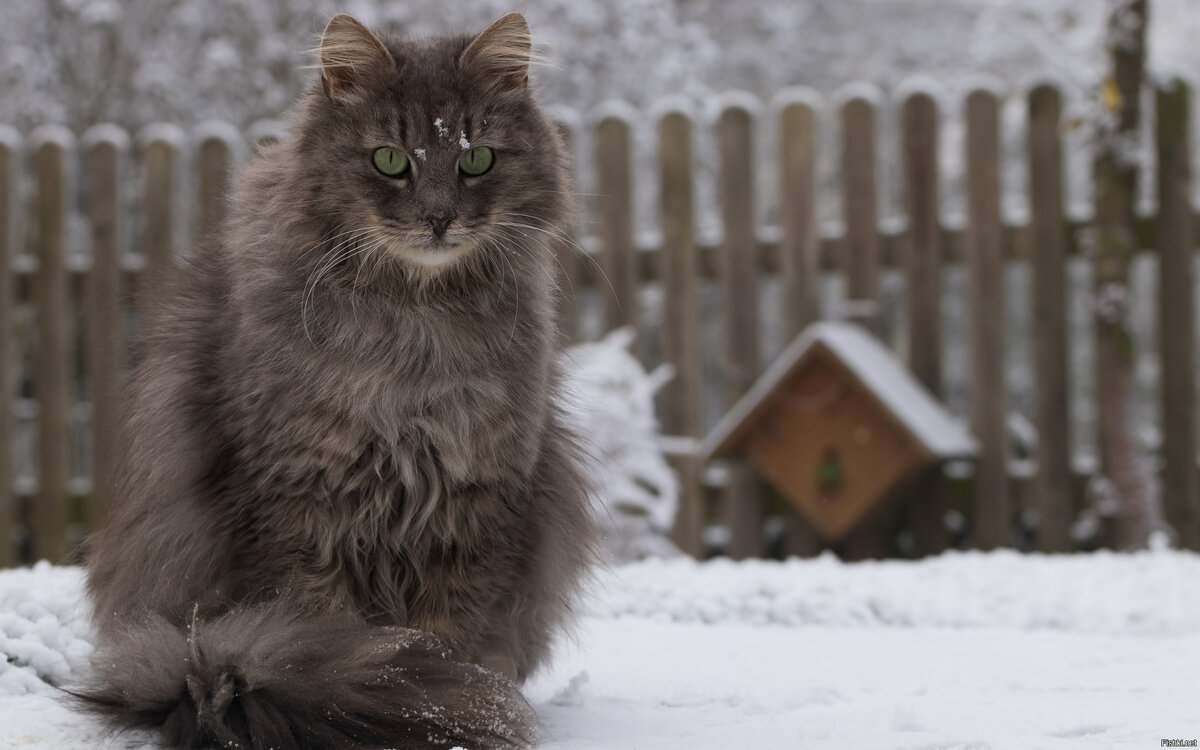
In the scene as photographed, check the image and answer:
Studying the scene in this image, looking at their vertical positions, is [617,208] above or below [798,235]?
above

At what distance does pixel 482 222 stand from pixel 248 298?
0.45 m

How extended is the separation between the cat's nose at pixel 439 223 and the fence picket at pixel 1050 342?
3480mm

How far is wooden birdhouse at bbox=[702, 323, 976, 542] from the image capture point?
4648 mm

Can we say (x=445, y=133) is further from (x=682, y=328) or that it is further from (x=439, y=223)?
(x=682, y=328)

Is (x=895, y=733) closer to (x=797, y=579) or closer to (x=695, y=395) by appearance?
(x=797, y=579)

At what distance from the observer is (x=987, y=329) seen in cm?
498

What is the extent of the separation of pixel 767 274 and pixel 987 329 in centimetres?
94

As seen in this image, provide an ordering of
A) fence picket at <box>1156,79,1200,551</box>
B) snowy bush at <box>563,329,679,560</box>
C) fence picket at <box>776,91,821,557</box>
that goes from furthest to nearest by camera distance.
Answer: fence picket at <box>776,91,821,557</box>
snowy bush at <box>563,329,679,560</box>
fence picket at <box>1156,79,1200,551</box>

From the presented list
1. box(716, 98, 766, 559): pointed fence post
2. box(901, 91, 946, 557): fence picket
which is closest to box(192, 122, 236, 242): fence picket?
box(716, 98, 766, 559): pointed fence post

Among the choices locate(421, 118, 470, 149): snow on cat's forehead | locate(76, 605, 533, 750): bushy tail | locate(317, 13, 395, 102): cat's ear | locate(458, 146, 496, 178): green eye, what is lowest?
locate(76, 605, 533, 750): bushy tail

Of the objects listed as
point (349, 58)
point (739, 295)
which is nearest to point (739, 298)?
point (739, 295)

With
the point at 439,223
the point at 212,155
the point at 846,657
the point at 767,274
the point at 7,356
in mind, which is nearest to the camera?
the point at 439,223

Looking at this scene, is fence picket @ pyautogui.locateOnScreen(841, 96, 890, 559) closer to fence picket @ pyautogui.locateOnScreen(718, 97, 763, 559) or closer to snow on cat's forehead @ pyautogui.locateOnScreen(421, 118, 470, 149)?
fence picket @ pyautogui.locateOnScreen(718, 97, 763, 559)

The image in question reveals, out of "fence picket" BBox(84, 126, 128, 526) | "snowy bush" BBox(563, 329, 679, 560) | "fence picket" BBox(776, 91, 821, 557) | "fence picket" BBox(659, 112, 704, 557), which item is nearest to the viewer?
"snowy bush" BBox(563, 329, 679, 560)
